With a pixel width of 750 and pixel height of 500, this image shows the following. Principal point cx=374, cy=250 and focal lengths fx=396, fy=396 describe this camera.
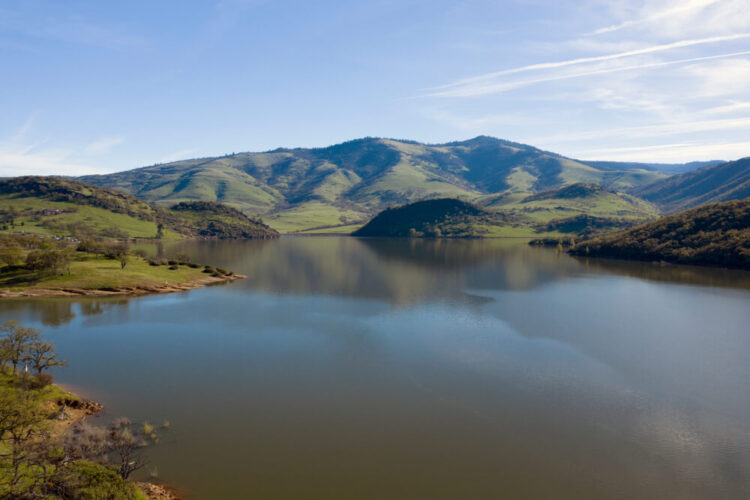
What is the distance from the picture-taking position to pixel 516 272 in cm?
12988

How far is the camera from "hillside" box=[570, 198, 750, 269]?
138 meters

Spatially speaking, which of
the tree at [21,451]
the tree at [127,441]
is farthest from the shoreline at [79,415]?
the tree at [21,451]

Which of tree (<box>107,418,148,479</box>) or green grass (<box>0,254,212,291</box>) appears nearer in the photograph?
tree (<box>107,418,148,479</box>)

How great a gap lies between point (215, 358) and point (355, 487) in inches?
1152

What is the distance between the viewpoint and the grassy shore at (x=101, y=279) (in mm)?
82250

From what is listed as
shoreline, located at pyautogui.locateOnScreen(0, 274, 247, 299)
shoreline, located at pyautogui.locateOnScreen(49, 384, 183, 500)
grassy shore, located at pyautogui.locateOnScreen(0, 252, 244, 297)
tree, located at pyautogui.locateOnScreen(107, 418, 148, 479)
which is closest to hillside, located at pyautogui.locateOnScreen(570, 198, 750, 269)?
grassy shore, located at pyautogui.locateOnScreen(0, 252, 244, 297)

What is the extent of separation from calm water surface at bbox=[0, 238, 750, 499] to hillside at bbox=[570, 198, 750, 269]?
72.5m

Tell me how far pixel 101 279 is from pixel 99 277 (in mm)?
1217

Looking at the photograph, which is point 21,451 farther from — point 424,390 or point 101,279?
point 101,279

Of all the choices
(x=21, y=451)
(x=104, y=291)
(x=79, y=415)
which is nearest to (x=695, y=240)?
(x=79, y=415)

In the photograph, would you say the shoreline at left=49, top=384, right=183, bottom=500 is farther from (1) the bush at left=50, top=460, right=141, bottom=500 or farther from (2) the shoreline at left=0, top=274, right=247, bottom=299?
(2) the shoreline at left=0, top=274, right=247, bottom=299

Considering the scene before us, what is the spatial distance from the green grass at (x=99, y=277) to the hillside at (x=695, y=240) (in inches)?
6594

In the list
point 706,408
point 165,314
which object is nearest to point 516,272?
point 706,408

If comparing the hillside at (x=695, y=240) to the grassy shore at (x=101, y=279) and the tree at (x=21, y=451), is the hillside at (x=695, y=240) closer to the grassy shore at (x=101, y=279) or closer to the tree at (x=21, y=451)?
A: the grassy shore at (x=101, y=279)
